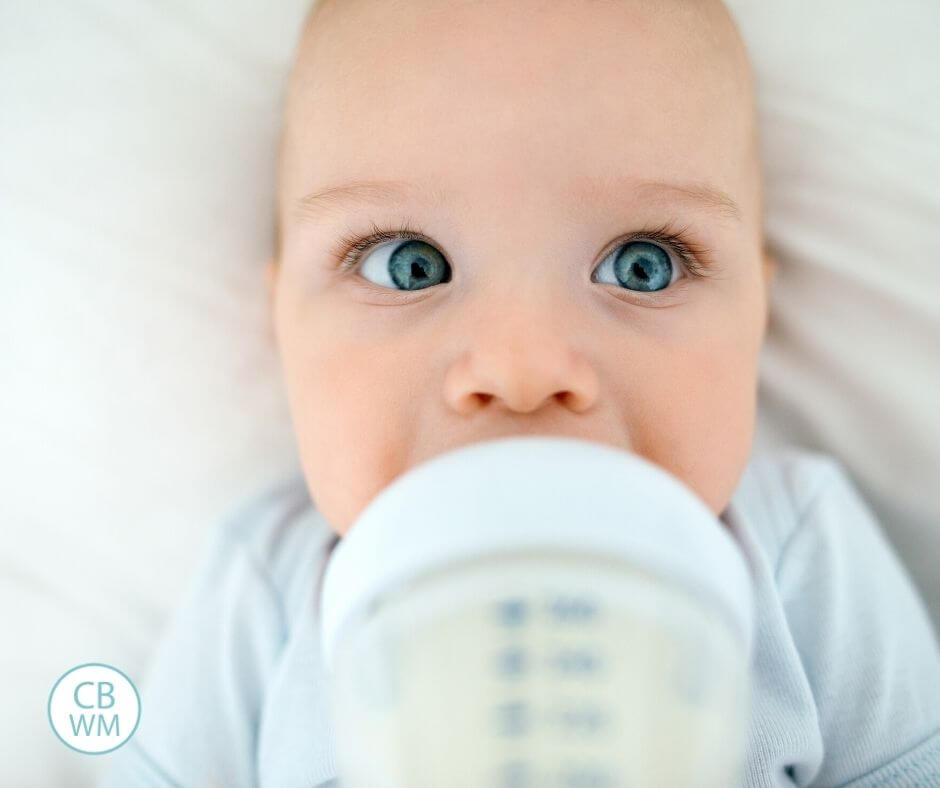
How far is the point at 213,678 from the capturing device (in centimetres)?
91

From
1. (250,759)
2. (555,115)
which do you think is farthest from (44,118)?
(250,759)


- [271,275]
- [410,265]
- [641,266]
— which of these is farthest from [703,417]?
[271,275]

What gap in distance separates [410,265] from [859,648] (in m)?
0.56

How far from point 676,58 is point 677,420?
290 mm

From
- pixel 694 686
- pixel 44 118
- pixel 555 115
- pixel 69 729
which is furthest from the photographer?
pixel 44 118

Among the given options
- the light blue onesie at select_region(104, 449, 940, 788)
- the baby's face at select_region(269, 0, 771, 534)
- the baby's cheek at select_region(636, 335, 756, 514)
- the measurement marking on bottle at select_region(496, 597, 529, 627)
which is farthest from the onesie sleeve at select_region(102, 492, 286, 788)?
the measurement marking on bottle at select_region(496, 597, 529, 627)

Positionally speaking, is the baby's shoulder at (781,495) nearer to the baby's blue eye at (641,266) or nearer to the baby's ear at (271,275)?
the baby's blue eye at (641,266)

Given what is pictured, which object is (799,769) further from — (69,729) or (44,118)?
(44,118)

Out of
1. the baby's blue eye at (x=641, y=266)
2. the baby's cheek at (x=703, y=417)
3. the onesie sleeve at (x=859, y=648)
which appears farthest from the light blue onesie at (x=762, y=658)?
the baby's blue eye at (x=641, y=266)

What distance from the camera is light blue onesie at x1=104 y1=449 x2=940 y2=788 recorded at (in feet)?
2.68

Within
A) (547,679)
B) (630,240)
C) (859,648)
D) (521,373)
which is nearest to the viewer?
(547,679)

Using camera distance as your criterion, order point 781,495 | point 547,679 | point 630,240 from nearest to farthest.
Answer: point 547,679, point 630,240, point 781,495

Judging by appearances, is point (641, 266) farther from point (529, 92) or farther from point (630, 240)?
point (529, 92)

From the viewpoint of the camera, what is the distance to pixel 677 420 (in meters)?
0.69
